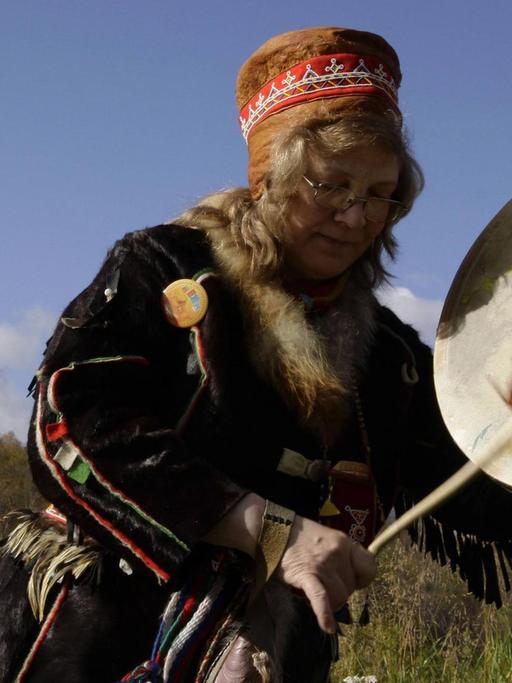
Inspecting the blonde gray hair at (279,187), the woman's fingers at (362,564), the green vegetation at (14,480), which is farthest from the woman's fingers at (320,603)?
the green vegetation at (14,480)

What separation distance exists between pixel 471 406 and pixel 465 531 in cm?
63

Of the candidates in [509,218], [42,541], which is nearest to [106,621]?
[42,541]

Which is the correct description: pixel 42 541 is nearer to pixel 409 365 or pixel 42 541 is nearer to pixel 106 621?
pixel 106 621

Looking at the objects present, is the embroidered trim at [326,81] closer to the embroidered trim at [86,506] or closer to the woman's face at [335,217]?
the woman's face at [335,217]

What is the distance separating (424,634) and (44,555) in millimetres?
2606

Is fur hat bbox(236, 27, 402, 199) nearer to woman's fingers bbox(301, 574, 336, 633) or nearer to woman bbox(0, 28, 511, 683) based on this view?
woman bbox(0, 28, 511, 683)

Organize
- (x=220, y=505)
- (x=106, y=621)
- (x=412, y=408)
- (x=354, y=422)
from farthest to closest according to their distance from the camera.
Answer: (x=412, y=408) → (x=354, y=422) → (x=106, y=621) → (x=220, y=505)

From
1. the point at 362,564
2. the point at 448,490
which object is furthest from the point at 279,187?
the point at 362,564

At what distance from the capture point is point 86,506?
8.22ft

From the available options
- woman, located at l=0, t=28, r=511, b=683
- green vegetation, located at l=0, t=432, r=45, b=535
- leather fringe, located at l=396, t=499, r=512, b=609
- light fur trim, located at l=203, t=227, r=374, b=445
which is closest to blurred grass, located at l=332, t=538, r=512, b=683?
leather fringe, located at l=396, t=499, r=512, b=609

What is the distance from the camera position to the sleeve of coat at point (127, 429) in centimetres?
246

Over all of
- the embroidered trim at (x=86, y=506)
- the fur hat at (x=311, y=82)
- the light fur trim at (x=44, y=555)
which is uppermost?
the fur hat at (x=311, y=82)

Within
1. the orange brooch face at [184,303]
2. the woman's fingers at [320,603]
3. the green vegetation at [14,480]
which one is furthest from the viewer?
the green vegetation at [14,480]

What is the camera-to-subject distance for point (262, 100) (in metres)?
2.99
